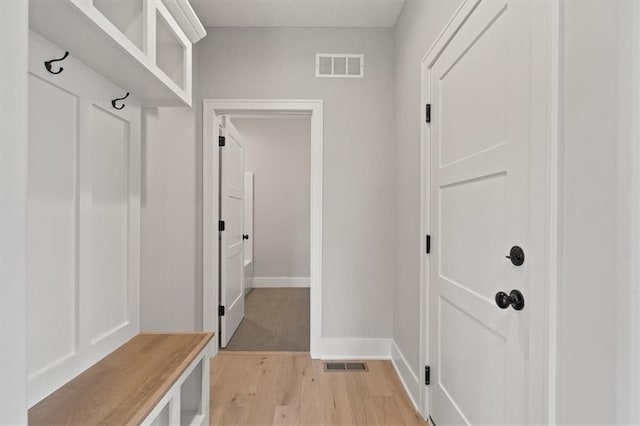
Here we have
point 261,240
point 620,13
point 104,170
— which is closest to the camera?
point 620,13

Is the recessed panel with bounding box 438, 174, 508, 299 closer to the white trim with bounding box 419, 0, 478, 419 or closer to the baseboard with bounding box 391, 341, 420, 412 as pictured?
the white trim with bounding box 419, 0, 478, 419

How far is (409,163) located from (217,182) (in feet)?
5.01

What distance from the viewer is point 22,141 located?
441mm

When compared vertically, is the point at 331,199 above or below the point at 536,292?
above

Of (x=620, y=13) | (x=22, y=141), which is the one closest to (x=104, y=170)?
(x=22, y=141)

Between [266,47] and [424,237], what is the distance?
1993 millimetres

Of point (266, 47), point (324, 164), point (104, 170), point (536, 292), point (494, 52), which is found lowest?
point (536, 292)

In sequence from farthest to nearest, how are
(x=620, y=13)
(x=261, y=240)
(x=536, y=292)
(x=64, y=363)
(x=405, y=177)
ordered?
1. (x=261, y=240)
2. (x=405, y=177)
3. (x=64, y=363)
4. (x=536, y=292)
5. (x=620, y=13)

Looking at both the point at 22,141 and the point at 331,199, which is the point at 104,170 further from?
the point at 331,199

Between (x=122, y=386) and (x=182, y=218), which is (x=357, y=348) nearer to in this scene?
Answer: (x=182, y=218)

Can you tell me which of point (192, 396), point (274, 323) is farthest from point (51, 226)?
point (274, 323)

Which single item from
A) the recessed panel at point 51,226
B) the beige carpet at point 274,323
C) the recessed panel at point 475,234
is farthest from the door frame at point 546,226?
the beige carpet at point 274,323

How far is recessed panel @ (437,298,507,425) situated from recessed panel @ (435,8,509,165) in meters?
0.71

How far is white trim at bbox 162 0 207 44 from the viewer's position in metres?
1.66
